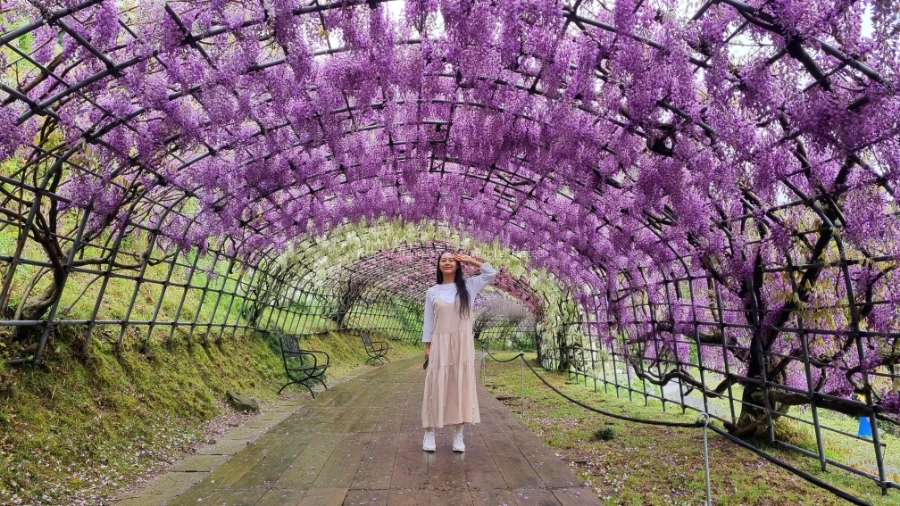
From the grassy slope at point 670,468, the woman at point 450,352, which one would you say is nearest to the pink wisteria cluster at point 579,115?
the grassy slope at point 670,468

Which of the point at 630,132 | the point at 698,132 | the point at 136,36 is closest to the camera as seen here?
the point at 136,36

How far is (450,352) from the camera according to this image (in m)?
4.31

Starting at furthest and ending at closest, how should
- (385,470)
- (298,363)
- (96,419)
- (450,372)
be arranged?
1. (298,363)
2. (96,419)
3. (450,372)
4. (385,470)

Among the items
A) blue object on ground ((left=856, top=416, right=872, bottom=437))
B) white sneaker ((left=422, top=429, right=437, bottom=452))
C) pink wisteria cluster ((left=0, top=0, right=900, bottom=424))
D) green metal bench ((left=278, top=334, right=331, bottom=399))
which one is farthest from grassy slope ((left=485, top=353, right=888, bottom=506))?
green metal bench ((left=278, top=334, right=331, bottom=399))

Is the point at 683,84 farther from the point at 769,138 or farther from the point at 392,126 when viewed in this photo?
the point at 392,126

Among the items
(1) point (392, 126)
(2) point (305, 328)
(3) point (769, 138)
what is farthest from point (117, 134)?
(2) point (305, 328)

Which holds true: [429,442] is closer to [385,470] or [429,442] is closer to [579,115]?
[385,470]

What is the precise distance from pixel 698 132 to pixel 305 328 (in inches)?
497

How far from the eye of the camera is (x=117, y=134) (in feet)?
14.9

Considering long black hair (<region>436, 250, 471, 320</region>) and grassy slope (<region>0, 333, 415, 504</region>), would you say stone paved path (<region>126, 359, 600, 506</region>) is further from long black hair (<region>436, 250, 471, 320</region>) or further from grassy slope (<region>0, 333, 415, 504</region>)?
long black hair (<region>436, 250, 471, 320</region>)

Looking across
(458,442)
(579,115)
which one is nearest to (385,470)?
(458,442)

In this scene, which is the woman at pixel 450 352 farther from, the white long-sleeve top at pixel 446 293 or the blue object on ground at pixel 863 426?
the blue object on ground at pixel 863 426

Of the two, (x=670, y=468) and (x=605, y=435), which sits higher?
(x=605, y=435)

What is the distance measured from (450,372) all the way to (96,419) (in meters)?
2.84
